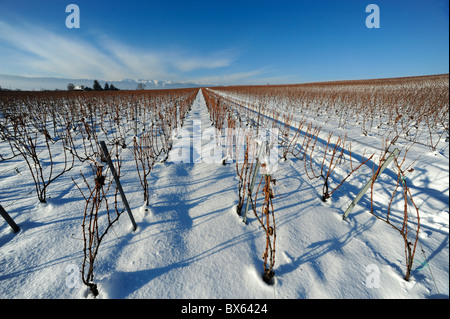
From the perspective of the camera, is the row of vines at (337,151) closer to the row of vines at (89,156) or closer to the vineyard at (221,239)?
the vineyard at (221,239)

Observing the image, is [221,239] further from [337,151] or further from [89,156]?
[337,151]

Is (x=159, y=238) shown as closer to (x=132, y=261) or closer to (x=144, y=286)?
(x=132, y=261)

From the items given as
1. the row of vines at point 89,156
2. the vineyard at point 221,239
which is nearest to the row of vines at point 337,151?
the vineyard at point 221,239

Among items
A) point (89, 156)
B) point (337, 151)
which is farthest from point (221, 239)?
point (337, 151)

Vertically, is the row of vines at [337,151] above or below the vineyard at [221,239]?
above

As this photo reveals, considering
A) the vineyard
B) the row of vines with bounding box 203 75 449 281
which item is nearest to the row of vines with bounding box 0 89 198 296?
the vineyard

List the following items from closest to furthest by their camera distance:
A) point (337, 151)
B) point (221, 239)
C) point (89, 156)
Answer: point (221, 239) < point (89, 156) < point (337, 151)

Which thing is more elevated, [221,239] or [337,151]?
[337,151]

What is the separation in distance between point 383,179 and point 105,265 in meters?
3.90

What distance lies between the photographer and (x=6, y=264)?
A: 1318 mm

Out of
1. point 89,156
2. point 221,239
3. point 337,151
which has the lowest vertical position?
point 221,239

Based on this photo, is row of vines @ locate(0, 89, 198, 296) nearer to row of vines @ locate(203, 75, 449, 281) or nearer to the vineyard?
the vineyard

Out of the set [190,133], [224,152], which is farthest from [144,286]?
[190,133]
